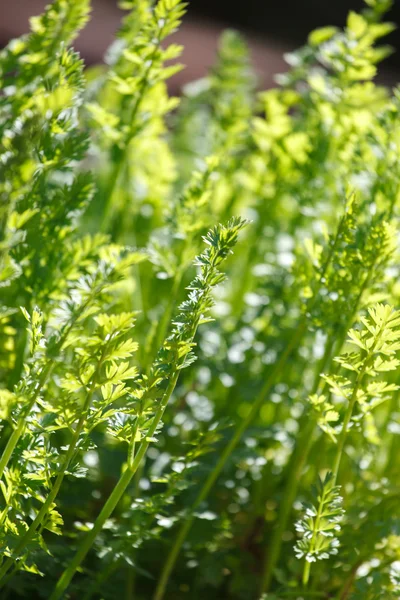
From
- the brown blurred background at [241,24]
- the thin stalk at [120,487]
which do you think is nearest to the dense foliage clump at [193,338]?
the thin stalk at [120,487]

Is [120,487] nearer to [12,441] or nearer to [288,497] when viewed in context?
[12,441]

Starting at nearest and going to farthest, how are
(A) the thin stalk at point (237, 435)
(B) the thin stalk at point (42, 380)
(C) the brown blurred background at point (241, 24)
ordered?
(B) the thin stalk at point (42, 380) → (A) the thin stalk at point (237, 435) → (C) the brown blurred background at point (241, 24)

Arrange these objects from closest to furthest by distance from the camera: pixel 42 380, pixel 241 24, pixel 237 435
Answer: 1. pixel 42 380
2. pixel 237 435
3. pixel 241 24

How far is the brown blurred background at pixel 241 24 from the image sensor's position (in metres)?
2.24

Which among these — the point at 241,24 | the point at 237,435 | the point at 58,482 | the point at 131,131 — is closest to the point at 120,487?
the point at 58,482

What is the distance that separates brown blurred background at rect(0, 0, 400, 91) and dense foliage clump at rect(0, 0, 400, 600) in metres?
1.36

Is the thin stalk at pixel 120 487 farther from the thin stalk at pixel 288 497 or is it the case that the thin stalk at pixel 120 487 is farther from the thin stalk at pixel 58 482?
A: the thin stalk at pixel 288 497

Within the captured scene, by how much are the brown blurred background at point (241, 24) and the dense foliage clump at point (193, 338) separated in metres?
1.36

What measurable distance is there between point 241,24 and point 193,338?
1.97m

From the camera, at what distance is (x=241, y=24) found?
241cm

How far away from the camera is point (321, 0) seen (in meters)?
2.26

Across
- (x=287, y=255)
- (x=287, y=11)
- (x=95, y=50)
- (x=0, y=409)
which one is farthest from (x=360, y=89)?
(x=287, y=11)

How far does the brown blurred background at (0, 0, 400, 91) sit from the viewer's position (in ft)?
7.35

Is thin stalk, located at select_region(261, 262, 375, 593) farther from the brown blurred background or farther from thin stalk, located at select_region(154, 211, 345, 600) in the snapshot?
the brown blurred background
